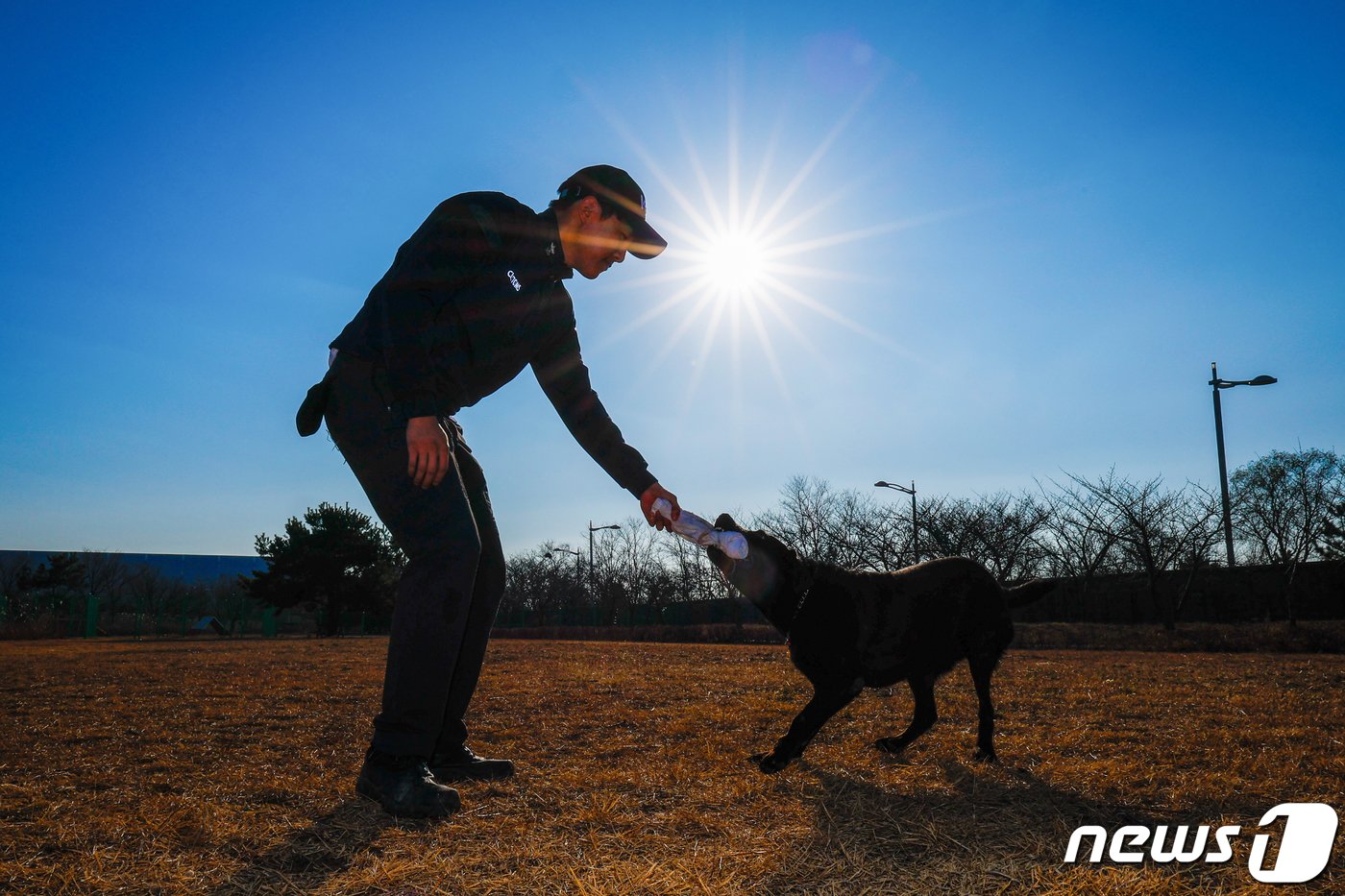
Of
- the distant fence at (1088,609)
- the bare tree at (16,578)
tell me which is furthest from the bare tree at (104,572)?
the distant fence at (1088,609)

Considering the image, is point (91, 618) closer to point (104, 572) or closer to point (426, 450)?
point (104, 572)

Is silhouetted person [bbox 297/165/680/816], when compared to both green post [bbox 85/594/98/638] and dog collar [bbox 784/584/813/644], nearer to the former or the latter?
dog collar [bbox 784/584/813/644]

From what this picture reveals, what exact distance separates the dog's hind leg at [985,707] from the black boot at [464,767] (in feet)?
6.47

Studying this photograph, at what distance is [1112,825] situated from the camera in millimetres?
2229

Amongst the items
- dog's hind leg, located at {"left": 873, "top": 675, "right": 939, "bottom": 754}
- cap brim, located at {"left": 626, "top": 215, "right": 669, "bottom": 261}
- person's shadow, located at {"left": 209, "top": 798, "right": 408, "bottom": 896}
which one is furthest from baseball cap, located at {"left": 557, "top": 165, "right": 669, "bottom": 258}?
dog's hind leg, located at {"left": 873, "top": 675, "right": 939, "bottom": 754}

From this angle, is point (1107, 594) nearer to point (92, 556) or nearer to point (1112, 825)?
point (1112, 825)

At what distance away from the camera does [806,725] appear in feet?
10.1

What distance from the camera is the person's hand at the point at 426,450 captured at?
243 cm

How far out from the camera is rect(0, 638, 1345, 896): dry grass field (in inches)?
71.9

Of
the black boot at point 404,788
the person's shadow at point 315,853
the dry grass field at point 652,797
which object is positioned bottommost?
the dry grass field at point 652,797

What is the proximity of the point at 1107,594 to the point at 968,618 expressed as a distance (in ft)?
92.5

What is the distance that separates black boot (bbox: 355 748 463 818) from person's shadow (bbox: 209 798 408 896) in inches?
1.7

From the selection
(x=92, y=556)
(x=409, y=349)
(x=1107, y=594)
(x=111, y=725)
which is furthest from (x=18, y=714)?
(x=92, y=556)

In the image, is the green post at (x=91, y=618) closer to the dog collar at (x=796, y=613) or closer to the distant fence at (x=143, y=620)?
the distant fence at (x=143, y=620)
